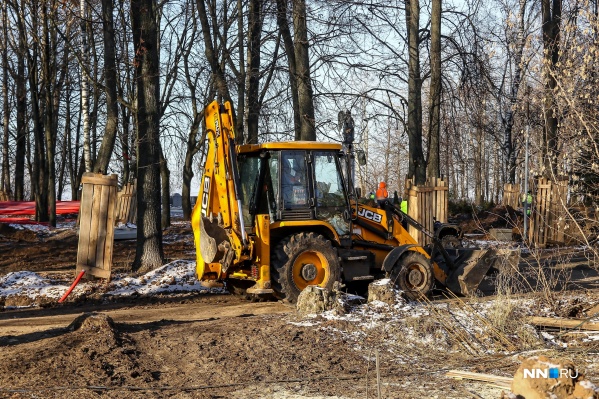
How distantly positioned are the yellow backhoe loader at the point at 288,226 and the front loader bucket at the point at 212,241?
0.02 meters

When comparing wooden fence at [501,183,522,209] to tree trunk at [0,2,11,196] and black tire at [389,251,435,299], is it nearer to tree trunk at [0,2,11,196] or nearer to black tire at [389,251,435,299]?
black tire at [389,251,435,299]

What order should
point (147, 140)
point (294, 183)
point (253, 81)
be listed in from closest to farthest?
point (294, 183), point (147, 140), point (253, 81)

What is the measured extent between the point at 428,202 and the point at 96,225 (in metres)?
8.14

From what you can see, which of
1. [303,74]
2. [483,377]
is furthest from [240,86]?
[483,377]

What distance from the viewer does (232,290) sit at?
13422mm

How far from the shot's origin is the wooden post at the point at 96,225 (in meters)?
13.4

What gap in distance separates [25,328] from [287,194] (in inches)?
170

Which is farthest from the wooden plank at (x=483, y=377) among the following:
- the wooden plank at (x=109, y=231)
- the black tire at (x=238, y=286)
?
the wooden plank at (x=109, y=231)

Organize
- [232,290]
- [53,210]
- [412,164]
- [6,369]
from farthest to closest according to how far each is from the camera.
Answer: [53,210] → [412,164] → [232,290] → [6,369]

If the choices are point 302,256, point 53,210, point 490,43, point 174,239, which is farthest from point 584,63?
point 53,210

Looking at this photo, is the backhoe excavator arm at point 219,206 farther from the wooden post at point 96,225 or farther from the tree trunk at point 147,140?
the tree trunk at point 147,140

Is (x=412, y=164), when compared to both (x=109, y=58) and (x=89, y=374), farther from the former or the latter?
(x=89, y=374)

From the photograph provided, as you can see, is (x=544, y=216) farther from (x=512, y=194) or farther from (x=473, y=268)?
(x=512, y=194)

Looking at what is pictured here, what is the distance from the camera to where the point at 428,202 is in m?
17.8
